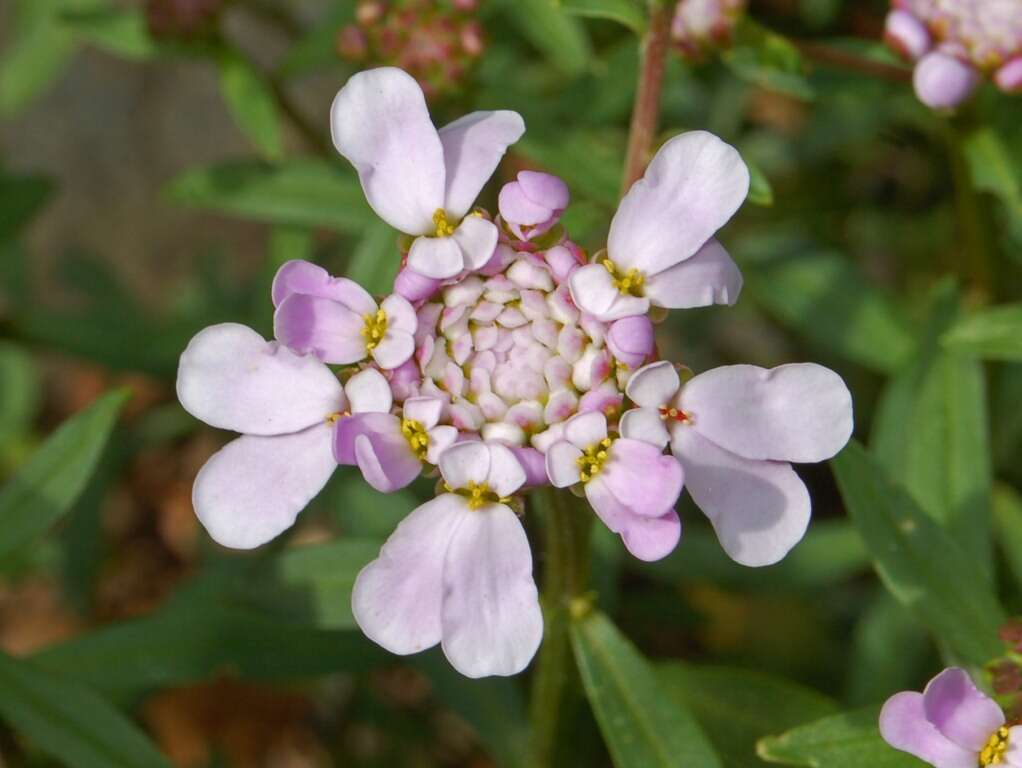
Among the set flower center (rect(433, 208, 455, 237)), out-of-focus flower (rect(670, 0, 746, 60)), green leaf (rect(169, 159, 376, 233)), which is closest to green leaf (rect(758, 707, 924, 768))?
flower center (rect(433, 208, 455, 237))

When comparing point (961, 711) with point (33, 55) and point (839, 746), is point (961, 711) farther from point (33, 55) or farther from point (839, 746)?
point (33, 55)

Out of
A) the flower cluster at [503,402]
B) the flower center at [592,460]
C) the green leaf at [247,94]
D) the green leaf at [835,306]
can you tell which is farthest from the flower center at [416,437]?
the green leaf at [835,306]

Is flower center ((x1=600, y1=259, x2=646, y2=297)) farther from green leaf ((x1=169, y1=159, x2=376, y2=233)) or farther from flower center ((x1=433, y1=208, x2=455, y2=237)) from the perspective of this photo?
green leaf ((x1=169, y1=159, x2=376, y2=233))

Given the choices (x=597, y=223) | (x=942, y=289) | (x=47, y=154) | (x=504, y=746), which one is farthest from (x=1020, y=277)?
(x=47, y=154)

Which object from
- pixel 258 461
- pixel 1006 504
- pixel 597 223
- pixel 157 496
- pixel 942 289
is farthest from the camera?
pixel 157 496

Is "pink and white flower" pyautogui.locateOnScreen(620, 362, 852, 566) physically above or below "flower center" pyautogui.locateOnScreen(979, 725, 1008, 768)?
above

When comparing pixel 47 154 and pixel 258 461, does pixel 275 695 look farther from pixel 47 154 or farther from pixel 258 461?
pixel 258 461
